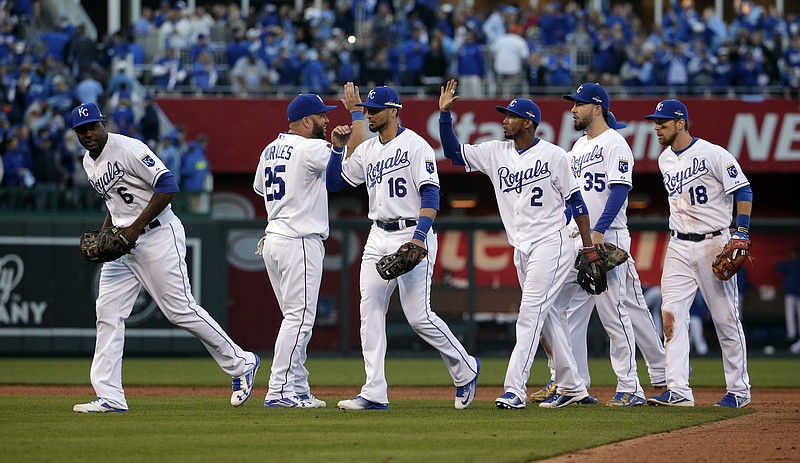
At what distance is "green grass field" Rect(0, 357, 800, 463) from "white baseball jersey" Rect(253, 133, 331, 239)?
1.27 meters

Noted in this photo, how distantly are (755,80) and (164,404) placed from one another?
13.7 m

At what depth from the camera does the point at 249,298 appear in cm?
1758

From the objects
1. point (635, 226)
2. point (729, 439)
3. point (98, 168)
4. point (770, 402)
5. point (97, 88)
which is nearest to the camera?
point (729, 439)

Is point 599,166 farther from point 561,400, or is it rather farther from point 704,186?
point 561,400

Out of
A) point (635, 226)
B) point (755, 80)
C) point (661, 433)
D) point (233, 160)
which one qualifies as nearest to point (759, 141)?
point (755, 80)

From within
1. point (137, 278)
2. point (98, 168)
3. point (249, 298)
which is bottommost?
point (249, 298)

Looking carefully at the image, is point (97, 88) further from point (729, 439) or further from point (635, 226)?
point (729, 439)

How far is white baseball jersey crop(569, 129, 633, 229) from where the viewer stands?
8680 millimetres

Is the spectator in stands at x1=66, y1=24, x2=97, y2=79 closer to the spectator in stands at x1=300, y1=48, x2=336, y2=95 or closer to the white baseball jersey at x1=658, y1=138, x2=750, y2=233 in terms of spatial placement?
the spectator in stands at x1=300, y1=48, x2=336, y2=95

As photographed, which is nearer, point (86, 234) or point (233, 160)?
point (86, 234)

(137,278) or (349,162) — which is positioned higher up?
(349,162)

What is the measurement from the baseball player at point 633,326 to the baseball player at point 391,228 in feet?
4.06

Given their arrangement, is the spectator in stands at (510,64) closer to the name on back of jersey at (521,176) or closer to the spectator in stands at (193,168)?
the spectator in stands at (193,168)

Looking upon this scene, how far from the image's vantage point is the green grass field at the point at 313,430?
233 inches
